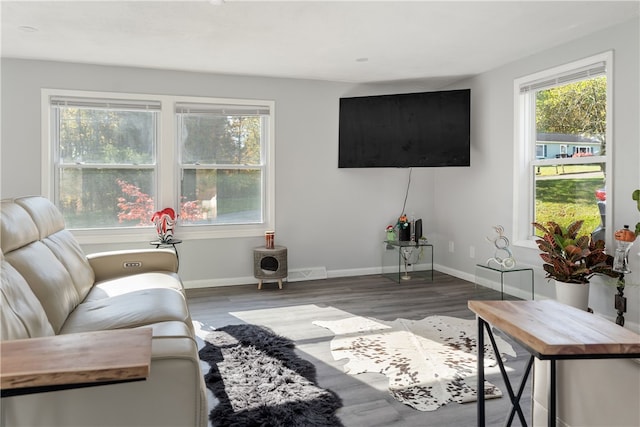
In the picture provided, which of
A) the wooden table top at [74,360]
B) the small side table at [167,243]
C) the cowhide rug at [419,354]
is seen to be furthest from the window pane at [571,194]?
the wooden table top at [74,360]

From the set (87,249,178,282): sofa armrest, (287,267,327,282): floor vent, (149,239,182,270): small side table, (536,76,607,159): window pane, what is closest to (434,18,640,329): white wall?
(536,76,607,159): window pane

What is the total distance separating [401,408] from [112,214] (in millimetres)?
3686

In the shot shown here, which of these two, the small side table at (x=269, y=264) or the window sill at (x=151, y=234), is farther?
the small side table at (x=269, y=264)

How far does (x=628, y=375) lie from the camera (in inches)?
50.4

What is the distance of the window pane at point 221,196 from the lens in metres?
5.00

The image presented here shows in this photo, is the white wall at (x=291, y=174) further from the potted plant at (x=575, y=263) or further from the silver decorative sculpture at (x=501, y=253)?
the potted plant at (x=575, y=263)

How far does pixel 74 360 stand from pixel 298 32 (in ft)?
10.3

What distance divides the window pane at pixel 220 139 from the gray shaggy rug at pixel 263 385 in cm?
233

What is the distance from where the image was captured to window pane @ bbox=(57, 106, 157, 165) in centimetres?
461

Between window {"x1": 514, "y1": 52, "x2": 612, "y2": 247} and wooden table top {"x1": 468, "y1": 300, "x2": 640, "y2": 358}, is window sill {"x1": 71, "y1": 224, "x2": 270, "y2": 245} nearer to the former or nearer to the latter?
window {"x1": 514, "y1": 52, "x2": 612, "y2": 247}

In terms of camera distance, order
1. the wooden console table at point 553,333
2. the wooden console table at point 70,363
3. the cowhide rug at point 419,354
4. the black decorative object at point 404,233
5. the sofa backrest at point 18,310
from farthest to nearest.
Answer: the black decorative object at point 404,233
the cowhide rug at point 419,354
the sofa backrest at point 18,310
the wooden console table at point 553,333
the wooden console table at point 70,363

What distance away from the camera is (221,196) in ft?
16.8

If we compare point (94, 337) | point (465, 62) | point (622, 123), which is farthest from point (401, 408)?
point (465, 62)

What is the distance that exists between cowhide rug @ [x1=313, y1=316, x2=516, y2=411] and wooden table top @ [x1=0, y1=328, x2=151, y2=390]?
158cm
